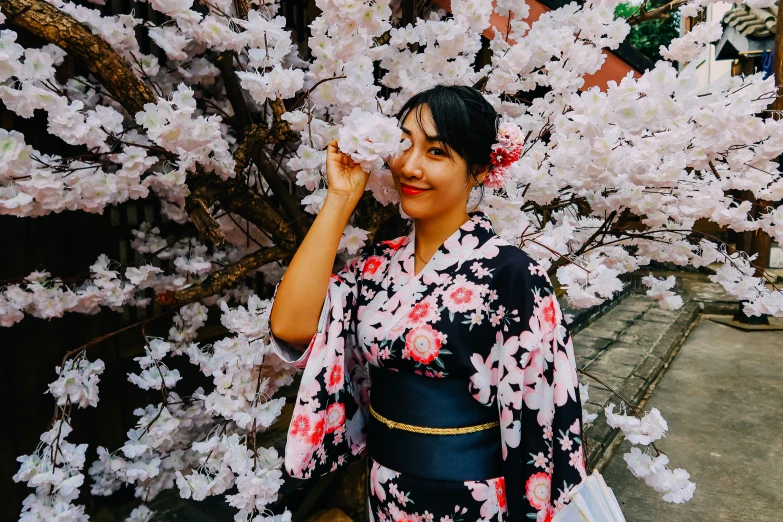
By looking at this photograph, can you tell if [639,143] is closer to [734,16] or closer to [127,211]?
[127,211]

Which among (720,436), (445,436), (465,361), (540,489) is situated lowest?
(720,436)

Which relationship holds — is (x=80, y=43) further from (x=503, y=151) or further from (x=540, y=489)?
(x=540, y=489)

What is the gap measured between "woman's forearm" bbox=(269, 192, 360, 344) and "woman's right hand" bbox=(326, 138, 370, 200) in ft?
0.07

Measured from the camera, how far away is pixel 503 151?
2.01m

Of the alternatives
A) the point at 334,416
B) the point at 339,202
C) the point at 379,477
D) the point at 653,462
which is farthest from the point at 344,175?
the point at 653,462

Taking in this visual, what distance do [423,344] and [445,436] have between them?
1.22 feet

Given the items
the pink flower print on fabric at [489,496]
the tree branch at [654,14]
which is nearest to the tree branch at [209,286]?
the pink flower print on fabric at [489,496]

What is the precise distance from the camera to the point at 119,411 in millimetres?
3635

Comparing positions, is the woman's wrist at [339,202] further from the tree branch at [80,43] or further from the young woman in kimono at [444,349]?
the tree branch at [80,43]

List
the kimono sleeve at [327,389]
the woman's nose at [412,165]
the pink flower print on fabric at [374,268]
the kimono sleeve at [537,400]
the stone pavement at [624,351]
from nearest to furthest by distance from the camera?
the kimono sleeve at [537,400]
the woman's nose at [412,165]
the kimono sleeve at [327,389]
the pink flower print on fabric at [374,268]
the stone pavement at [624,351]

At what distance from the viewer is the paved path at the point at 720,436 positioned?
4445 mm

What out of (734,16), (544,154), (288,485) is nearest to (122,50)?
(544,154)

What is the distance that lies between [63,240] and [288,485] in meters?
2.29

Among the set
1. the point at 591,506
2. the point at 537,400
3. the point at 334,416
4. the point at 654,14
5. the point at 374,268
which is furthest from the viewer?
the point at 654,14
